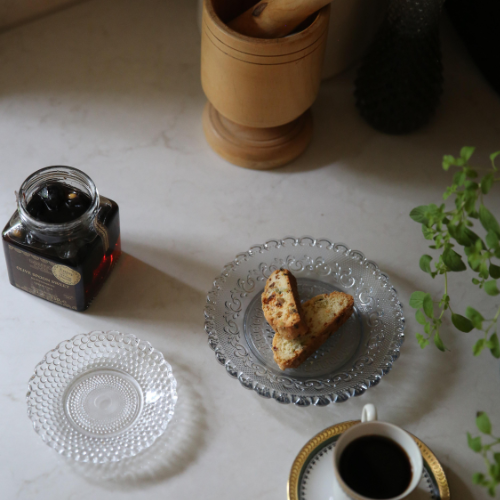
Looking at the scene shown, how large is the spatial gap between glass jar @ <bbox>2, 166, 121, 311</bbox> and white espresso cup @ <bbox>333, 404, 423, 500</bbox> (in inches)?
16.9

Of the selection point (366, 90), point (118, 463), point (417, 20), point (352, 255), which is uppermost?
point (417, 20)

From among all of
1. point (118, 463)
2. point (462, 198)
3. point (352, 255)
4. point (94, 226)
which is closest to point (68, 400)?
point (118, 463)

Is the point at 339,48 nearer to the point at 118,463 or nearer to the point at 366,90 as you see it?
the point at 366,90

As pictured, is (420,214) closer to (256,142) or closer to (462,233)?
(462,233)

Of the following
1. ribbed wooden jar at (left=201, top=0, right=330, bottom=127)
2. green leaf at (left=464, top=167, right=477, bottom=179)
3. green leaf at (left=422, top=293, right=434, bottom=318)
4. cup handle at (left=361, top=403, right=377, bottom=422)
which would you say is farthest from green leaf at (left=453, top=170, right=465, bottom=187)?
ribbed wooden jar at (left=201, top=0, right=330, bottom=127)

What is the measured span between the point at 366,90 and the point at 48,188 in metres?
0.63

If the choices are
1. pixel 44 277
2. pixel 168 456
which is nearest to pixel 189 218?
pixel 44 277

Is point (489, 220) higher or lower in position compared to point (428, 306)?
higher

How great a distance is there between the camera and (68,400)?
0.88 metres

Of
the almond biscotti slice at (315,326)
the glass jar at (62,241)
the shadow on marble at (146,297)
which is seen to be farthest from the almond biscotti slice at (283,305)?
the glass jar at (62,241)

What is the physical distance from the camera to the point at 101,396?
35.0 inches

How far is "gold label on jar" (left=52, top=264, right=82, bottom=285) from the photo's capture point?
89 centimetres

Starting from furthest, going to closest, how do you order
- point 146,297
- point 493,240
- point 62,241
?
point 146,297 < point 62,241 < point 493,240

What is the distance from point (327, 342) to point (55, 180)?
0.47 m
